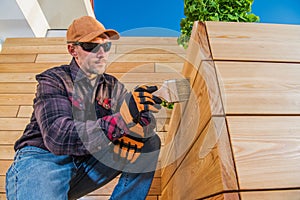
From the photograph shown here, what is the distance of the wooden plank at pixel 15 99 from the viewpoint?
81.6 inches

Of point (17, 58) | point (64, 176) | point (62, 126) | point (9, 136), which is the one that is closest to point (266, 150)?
point (62, 126)

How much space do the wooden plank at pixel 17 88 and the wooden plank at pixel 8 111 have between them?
0.58 ft

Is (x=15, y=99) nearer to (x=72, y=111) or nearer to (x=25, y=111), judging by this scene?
(x=25, y=111)

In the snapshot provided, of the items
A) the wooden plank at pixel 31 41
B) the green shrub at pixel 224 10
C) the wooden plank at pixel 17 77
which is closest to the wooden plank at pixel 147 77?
the green shrub at pixel 224 10

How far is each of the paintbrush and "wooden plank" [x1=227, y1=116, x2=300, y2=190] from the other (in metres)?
0.30

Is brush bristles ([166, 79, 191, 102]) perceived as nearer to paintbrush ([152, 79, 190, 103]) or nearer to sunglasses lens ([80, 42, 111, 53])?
paintbrush ([152, 79, 190, 103])

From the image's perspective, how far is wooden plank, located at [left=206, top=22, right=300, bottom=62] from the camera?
2.44 feet

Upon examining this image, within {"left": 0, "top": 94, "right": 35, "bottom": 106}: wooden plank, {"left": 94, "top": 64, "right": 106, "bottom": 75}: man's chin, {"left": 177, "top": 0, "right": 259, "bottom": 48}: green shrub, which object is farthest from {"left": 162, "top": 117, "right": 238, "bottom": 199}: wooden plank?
{"left": 0, "top": 94, "right": 35, "bottom": 106}: wooden plank

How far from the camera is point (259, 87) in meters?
0.68

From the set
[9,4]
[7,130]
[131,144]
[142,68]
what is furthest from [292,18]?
[9,4]

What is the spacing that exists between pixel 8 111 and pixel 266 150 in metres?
1.88

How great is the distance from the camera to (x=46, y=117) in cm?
95

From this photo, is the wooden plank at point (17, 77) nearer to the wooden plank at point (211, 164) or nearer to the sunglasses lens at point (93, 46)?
the sunglasses lens at point (93, 46)

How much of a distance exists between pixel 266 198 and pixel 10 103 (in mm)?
1967
